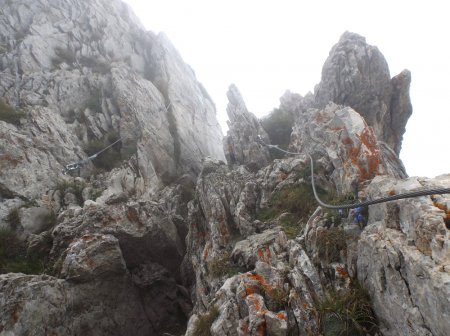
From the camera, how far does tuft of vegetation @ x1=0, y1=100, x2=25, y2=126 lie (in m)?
23.4

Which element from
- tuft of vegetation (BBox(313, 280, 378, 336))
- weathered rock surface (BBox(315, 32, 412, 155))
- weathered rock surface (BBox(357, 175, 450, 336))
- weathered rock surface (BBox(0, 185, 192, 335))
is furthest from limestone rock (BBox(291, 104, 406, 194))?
weathered rock surface (BBox(0, 185, 192, 335))

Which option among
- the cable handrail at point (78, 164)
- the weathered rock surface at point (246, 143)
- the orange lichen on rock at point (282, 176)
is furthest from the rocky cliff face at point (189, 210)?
the cable handrail at point (78, 164)

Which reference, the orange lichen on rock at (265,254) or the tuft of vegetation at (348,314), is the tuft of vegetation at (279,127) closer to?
the orange lichen on rock at (265,254)

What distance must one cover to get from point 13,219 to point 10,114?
9698 mm

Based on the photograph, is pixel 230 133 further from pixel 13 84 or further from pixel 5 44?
pixel 5 44

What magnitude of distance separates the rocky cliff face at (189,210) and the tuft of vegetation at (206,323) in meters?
0.05

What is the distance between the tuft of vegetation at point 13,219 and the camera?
1825 cm

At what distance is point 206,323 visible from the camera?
36.1ft

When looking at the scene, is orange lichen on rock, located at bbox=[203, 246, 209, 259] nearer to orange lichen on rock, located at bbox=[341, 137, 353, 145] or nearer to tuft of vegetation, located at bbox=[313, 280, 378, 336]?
tuft of vegetation, located at bbox=[313, 280, 378, 336]

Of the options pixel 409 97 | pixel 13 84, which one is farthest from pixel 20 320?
pixel 409 97

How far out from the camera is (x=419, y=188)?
8797 millimetres

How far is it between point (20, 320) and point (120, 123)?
20113mm

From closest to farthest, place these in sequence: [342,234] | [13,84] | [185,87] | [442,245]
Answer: [442,245] < [342,234] < [13,84] < [185,87]

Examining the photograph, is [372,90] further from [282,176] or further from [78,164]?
[78,164]
